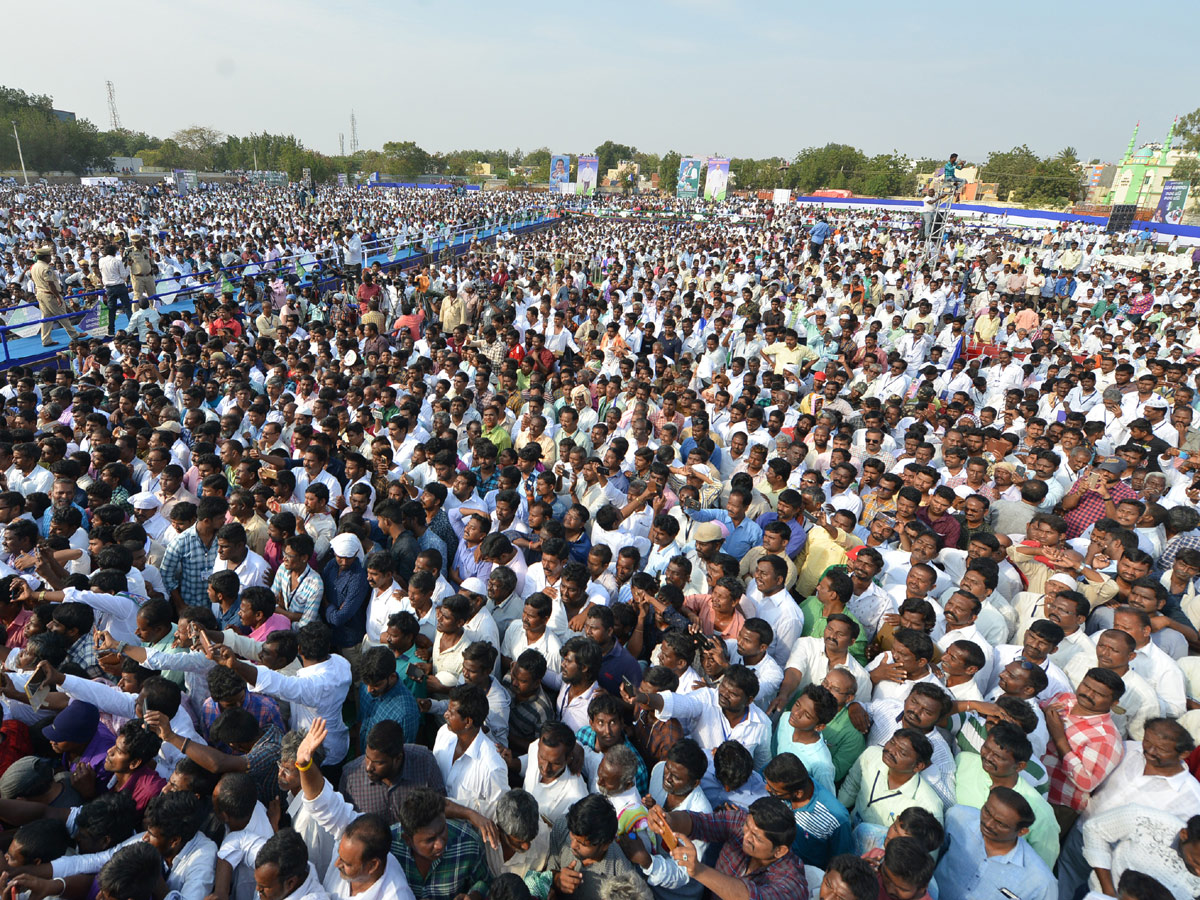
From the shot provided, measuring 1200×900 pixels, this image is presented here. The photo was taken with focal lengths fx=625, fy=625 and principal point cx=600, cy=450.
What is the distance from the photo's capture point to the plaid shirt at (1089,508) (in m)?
5.25

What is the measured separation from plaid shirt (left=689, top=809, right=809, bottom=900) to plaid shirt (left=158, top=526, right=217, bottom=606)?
3428 mm

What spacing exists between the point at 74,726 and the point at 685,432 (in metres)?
5.31

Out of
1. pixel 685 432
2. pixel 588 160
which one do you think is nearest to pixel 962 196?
pixel 588 160

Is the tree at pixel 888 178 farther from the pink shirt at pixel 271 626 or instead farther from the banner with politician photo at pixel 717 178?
the pink shirt at pixel 271 626

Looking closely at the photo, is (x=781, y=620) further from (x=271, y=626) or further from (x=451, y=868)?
(x=271, y=626)

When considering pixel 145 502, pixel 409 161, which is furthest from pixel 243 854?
pixel 409 161

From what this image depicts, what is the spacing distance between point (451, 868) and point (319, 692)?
3.51 ft

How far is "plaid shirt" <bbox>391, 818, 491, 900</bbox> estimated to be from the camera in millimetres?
2299

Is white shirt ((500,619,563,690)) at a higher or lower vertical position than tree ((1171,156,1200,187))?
lower

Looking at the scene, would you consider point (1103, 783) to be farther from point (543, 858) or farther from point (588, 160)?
point (588, 160)

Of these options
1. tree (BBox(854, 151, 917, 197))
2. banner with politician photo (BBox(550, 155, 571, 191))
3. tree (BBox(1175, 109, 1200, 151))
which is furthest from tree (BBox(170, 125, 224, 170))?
tree (BBox(1175, 109, 1200, 151))

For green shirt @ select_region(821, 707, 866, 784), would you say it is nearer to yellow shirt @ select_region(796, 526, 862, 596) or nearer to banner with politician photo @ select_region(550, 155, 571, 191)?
yellow shirt @ select_region(796, 526, 862, 596)

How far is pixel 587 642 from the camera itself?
3.09 metres

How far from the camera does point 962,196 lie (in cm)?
5788
